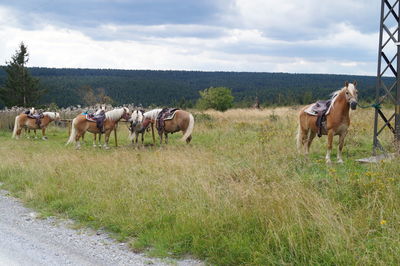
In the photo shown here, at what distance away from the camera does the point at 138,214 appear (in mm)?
6367

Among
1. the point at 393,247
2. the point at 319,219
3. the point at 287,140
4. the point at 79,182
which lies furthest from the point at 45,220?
the point at 287,140

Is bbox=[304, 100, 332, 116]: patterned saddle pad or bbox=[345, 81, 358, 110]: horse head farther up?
bbox=[345, 81, 358, 110]: horse head

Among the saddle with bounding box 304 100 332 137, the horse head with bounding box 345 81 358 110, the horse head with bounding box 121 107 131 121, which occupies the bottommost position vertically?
the horse head with bounding box 121 107 131 121

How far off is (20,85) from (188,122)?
36.5 metres

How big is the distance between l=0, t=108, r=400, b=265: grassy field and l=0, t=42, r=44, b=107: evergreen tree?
3836 centimetres

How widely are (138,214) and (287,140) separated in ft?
27.9

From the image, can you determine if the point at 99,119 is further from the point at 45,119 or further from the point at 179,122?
the point at 45,119

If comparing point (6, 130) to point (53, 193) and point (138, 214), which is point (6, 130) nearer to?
point (53, 193)

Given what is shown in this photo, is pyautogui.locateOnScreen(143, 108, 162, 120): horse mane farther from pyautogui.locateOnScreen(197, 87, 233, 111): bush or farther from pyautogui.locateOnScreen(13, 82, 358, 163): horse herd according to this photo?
pyautogui.locateOnScreen(197, 87, 233, 111): bush

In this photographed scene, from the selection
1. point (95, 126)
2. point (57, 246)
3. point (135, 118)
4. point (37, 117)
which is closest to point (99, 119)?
point (95, 126)

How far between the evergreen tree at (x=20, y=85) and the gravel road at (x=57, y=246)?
4179 cm

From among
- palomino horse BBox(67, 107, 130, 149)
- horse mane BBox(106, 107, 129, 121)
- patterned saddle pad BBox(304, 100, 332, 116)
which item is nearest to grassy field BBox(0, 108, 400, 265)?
patterned saddle pad BBox(304, 100, 332, 116)

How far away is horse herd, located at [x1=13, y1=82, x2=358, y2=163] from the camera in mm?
10228

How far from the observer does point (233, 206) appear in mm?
5805
